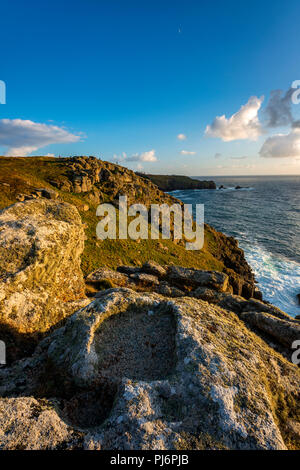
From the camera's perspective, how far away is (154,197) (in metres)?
79.1

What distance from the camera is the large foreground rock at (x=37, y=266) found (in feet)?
33.0

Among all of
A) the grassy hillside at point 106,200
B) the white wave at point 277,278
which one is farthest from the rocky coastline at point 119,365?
the white wave at point 277,278

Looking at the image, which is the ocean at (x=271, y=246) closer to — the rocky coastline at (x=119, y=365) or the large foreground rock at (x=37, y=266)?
the rocky coastline at (x=119, y=365)

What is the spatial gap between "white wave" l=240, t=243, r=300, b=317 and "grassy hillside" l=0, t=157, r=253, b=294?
3379mm

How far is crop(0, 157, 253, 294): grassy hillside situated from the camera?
3747cm

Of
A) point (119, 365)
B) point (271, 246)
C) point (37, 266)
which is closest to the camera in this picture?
point (119, 365)

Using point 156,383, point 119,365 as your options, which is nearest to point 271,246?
point 119,365

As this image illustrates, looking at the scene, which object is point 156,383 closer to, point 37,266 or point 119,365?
point 119,365

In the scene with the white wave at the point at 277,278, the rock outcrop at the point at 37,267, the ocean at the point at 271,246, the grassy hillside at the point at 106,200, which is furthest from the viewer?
the ocean at the point at 271,246

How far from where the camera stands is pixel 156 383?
626 centimetres

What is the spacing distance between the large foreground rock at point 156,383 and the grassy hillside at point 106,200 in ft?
67.9

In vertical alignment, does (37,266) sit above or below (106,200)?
below

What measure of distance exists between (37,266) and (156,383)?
875 cm

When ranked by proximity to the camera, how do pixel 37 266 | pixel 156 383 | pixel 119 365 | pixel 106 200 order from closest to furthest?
pixel 156 383, pixel 119 365, pixel 37 266, pixel 106 200
